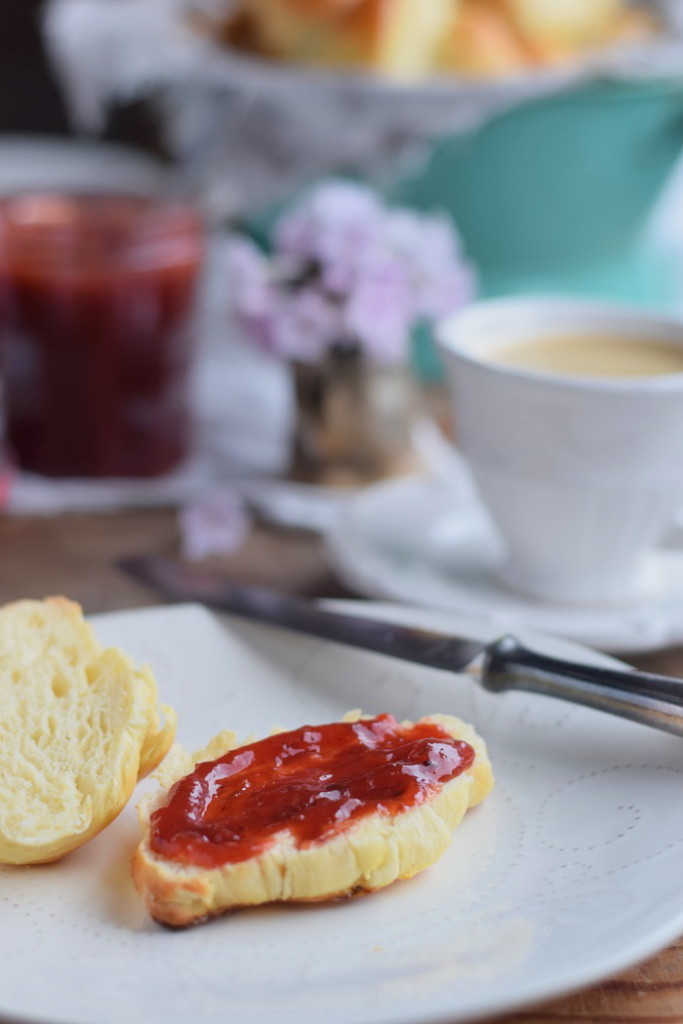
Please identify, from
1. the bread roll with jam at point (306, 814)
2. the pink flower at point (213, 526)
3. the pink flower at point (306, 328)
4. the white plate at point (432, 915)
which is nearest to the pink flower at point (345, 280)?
the pink flower at point (306, 328)

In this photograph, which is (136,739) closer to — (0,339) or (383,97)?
(0,339)

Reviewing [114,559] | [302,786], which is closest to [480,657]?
[302,786]

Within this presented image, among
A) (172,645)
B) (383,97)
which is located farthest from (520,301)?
(172,645)

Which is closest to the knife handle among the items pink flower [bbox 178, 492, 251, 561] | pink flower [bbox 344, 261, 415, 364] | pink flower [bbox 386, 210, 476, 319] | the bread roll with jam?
the bread roll with jam

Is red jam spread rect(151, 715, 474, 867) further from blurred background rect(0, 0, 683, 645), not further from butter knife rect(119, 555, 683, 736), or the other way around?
blurred background rect(0, 0, 683, 645)

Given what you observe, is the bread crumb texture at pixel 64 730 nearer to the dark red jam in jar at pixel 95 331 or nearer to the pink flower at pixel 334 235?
the dark red jam in jar at pixel 95 331

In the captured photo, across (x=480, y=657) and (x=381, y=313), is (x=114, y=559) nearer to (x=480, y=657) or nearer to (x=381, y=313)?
(x=381, y=313)
